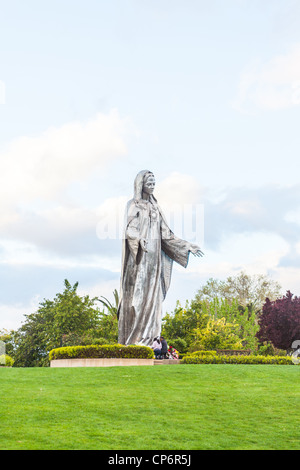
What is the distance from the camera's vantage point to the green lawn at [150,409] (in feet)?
23.4

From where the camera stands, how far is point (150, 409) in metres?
8.84

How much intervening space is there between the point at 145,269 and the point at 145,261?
9.9 inches

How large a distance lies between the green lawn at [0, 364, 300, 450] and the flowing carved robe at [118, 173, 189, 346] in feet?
14.9

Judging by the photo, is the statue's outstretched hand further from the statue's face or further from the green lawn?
the green lawn

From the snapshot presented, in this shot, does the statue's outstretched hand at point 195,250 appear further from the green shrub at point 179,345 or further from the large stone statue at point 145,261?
the green shrub at point 179,345

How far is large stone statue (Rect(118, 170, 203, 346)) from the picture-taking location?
57.4 ft

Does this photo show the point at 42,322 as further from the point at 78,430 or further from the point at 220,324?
the point at 78,430

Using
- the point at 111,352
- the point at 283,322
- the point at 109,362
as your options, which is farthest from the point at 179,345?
the point at 109,362

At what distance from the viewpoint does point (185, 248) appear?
730 inches

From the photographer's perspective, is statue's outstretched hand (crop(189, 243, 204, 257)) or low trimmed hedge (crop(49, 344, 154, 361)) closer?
Answer: low trimmed hedge (crop(49, 344, 154, 361))

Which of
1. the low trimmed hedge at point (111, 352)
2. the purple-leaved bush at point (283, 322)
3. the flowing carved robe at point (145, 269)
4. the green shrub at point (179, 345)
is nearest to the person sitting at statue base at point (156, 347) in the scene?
the flowing carved robe at point (145, 269)

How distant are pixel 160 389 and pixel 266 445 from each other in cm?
363

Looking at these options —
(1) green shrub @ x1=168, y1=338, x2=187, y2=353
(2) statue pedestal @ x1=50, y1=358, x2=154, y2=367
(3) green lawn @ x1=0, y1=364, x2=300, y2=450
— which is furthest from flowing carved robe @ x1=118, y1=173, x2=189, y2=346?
(1) green shrub @ x1=168, y1=338, x2=187, y2=353

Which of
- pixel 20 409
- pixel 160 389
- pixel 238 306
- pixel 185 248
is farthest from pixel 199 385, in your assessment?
pixel 238 306
